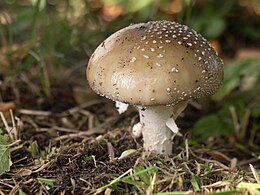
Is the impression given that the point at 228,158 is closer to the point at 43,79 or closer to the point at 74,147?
the point at 74,147

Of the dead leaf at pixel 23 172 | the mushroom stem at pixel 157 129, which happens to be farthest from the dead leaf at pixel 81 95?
the dead leaf at pixel 23 172

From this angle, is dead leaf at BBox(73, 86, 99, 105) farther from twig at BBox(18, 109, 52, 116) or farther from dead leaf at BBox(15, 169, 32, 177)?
dead leaf at BBox(15, 169, 32, 177)

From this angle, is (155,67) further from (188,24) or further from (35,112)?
A: (188,24)

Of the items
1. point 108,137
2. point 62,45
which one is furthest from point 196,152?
point 62,45

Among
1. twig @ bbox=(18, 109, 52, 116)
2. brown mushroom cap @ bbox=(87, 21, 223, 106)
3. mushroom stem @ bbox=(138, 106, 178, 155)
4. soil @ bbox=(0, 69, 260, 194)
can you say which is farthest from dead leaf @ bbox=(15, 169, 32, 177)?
twig @ bbox=(18, 109, 52, 116)

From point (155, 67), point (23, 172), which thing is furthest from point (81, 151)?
point (155, 67)

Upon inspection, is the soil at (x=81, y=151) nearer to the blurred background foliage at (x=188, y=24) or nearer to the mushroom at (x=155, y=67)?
the blurred background foliage at (x=188, y=24)
